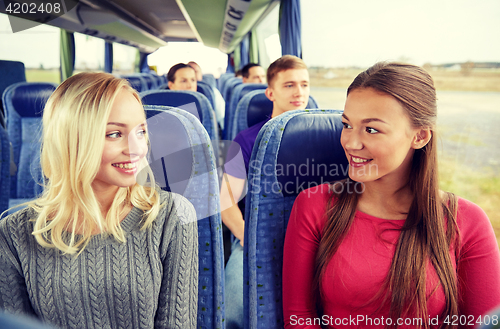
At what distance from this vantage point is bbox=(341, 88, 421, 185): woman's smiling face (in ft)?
2.78

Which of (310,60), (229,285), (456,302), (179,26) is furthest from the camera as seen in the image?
(179,26)

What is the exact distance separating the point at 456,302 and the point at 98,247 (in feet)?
2.97

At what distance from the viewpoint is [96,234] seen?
34.4 inches

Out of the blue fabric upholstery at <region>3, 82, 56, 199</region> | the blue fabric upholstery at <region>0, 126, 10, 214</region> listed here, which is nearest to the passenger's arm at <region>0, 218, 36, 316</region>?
the blue fabric upholstery at <region>0, 126, 10, 214</region>

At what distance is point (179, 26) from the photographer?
10070 millimetres

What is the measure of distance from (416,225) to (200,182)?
0.60 meters

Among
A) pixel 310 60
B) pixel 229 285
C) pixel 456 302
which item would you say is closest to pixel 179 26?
pixel 310 60

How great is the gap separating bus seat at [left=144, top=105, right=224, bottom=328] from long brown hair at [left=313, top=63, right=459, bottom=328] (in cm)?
30

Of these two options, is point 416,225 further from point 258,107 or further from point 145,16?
point 145,16

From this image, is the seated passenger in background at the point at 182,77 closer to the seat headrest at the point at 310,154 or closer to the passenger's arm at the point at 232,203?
the passenger's arm at the point at 232,203

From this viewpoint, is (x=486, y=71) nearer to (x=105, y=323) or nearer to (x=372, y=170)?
(x=372, y=170)

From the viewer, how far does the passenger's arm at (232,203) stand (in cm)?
178

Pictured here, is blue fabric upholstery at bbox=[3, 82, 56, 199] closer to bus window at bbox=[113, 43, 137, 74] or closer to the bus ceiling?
the bus ceiling

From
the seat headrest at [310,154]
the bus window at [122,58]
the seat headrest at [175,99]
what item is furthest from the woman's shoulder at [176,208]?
the bus window at [122,58]
